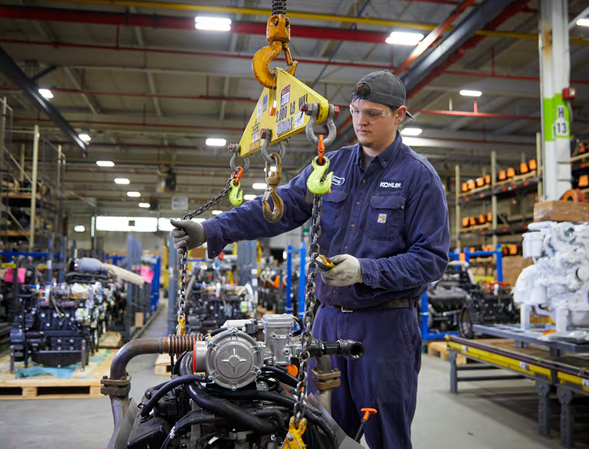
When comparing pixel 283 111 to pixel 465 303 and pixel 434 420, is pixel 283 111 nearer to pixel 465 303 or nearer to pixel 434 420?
pixel 434 420

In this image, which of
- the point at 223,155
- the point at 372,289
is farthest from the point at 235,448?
the point at 223,155

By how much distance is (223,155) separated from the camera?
56.1 ft

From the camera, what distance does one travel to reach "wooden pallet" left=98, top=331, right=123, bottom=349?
7266 mm

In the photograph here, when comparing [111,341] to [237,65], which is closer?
[111,341]

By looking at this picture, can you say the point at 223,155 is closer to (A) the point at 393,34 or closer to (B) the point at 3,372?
(A) the point at 393,34

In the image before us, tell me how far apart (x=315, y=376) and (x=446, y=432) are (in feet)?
10.0

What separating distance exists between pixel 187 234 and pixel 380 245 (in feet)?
2.37

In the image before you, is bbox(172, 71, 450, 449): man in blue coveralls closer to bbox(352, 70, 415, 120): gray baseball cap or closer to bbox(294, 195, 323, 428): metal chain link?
bbox(352, 70, 415, 120): gray baseball cap

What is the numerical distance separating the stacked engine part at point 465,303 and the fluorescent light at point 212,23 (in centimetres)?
493

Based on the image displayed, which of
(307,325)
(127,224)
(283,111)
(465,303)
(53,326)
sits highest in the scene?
(127,224)

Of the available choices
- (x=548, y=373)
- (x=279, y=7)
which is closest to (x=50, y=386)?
(x=548, y=373)

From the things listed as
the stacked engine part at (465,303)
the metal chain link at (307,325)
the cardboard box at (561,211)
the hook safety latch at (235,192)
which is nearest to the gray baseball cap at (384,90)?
the hook safety latch at (235,192)

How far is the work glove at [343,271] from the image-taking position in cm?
161

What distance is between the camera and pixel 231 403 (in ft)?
4.99
